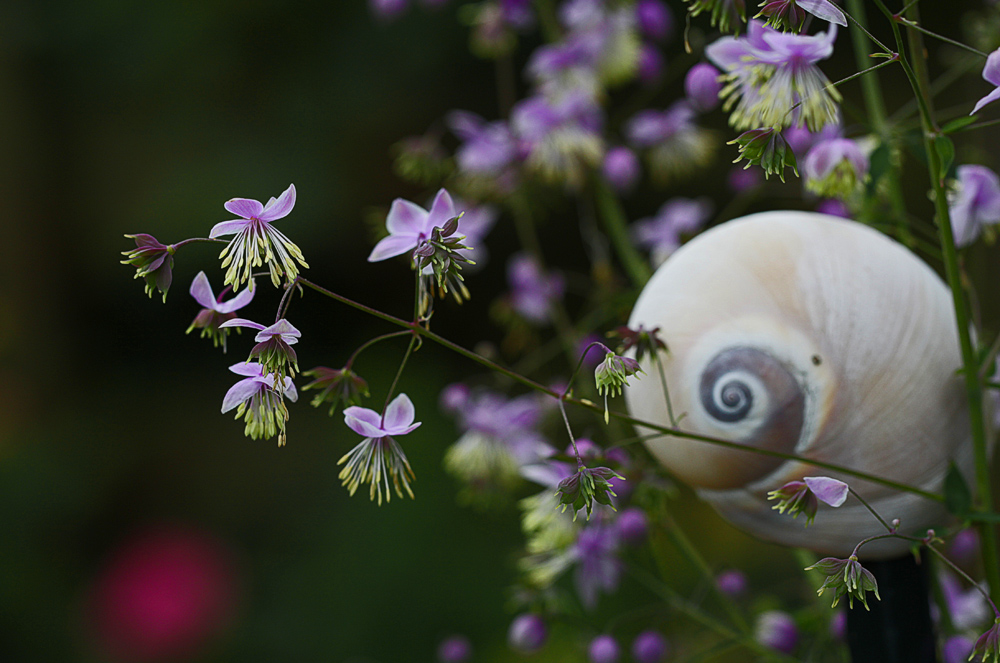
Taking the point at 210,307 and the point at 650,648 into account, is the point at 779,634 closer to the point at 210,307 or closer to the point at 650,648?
the point at 650,648

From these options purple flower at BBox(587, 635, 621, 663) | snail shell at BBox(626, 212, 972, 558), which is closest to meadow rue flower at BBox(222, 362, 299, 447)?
snail shell at BBox(626, 212, 972, 558)

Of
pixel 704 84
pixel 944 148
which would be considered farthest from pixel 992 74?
pixel 704 84

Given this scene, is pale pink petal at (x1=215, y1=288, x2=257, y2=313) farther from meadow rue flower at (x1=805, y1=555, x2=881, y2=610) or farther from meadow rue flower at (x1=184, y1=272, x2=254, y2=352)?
meadow rue flower at (x1=805, y1=555, x2=881, y2=610)

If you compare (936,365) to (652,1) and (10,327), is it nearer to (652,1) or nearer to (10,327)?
(652,1)

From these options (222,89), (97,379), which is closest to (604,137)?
(222,89)

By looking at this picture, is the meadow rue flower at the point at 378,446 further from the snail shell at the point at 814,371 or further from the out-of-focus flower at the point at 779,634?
the out-of-focus flower at the point at 779,634

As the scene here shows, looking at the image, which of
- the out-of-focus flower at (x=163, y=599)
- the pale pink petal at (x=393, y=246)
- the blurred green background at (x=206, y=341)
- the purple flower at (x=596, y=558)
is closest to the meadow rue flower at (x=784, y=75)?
the pale pink petal at (x=393, y=246)
